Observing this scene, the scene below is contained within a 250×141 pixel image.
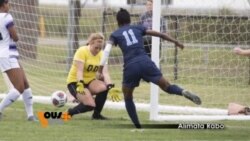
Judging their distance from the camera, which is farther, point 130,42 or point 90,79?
point 90,79

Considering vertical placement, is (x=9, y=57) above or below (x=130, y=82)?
above

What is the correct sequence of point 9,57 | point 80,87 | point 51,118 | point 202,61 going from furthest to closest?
point 202,61
point 80,87
point 9,57
point 51,118

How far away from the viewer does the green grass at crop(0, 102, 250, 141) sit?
36.6 ft

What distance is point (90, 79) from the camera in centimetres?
1345

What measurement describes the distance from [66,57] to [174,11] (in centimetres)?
364

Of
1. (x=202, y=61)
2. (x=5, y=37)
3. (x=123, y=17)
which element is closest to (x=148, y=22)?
(x=202, y=61)

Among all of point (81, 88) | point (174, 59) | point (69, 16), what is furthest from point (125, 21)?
point (69, 16)

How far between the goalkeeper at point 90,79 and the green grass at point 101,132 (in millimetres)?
236

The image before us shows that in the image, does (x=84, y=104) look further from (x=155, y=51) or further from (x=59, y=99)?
(x=155, y=51)

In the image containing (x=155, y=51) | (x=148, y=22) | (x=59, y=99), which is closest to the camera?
(x=155, y=51)

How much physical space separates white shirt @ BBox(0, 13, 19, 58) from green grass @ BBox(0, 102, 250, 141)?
1.05 metres

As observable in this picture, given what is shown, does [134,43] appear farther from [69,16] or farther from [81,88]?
[69,16]

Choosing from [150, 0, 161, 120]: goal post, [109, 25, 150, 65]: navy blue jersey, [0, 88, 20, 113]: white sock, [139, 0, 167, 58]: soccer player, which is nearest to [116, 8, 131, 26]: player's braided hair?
[109, 25, 150, 65]: navy blue jersey

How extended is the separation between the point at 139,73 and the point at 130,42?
46 cm
